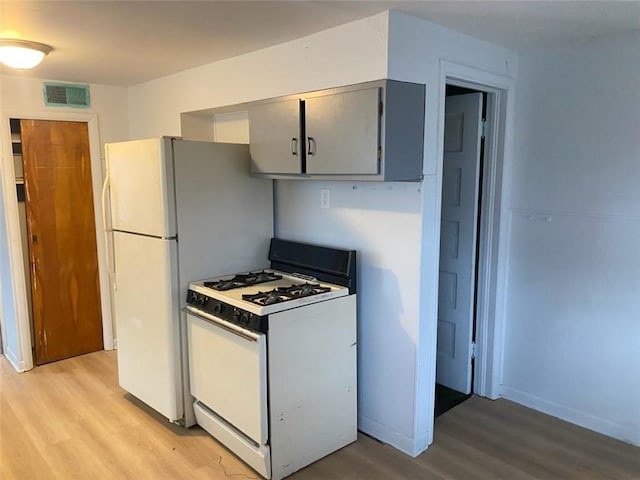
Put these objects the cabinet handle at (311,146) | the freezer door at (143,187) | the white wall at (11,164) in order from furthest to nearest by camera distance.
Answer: the white wall at (11,164) < the freezer door at (143,187) < the cabinet handle at (311,146)

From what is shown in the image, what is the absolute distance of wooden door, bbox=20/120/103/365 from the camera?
3.81 m

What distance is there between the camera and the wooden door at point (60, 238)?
381cm

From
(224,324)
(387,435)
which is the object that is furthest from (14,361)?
(387,435)

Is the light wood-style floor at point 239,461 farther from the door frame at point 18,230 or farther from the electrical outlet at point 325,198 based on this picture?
the electrical outlet at point 325,198

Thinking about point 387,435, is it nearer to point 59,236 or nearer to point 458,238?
point 458,238

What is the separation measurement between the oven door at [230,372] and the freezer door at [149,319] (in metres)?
→ 0.12

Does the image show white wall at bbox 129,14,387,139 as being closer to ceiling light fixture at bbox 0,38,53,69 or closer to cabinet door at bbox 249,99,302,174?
cabinet door at bbox 249,99,302,174

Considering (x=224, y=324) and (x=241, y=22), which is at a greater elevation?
(x=241, y=22)

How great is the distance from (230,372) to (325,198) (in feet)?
3.76

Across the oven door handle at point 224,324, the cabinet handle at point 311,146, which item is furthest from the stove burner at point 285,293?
the cabinet handle at point 311,146

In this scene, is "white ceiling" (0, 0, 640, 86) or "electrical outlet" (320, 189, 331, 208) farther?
"electrical outlet" (320, 189, 331, 208)

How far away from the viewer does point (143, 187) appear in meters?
2.87

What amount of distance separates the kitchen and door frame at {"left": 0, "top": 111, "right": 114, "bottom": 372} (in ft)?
4.84

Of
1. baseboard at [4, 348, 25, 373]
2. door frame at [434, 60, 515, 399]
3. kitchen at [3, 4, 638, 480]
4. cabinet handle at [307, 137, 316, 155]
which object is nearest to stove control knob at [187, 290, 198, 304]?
kitchen at [3, 4, 638, 480]
